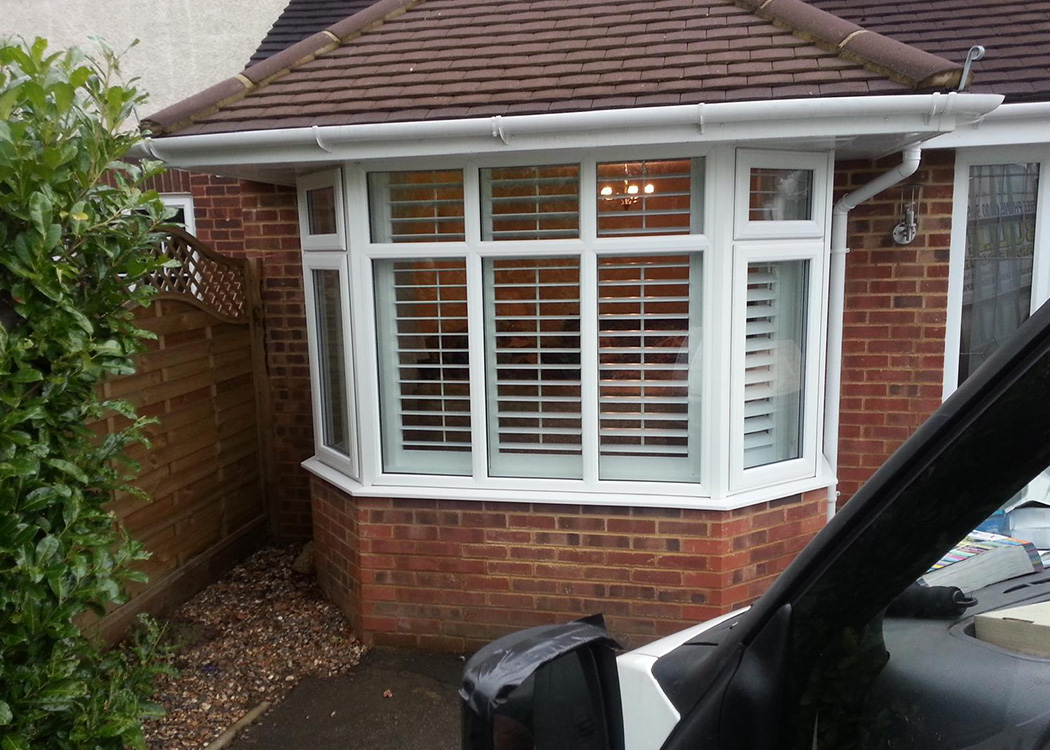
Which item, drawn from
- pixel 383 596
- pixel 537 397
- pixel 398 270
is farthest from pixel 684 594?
pixel 398 270

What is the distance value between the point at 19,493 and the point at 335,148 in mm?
2051

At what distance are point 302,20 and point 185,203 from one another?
189 cm

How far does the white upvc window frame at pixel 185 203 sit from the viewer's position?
20.2 feet

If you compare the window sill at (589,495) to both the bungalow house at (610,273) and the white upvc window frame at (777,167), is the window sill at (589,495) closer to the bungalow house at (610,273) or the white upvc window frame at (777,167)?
the bungalow house at (610,273)

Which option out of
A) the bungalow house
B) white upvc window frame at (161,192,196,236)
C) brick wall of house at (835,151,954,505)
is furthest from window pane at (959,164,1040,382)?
white upvc window frame at (161,192,196,236)

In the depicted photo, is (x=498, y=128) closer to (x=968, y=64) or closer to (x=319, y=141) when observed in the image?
(x=319, y=141)

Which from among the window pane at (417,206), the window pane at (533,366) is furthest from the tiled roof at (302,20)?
the window pane at (533,366)

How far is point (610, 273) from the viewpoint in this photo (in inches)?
159

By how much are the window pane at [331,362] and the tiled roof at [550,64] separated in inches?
41.1

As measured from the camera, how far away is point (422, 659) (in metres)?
4.45

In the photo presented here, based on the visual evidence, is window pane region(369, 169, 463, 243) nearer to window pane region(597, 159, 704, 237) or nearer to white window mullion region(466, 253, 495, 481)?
white window mullion region(466, 253, 495, 481)

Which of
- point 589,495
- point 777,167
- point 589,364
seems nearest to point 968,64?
point 777,167

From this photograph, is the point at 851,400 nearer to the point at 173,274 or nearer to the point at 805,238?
the point at 805,238

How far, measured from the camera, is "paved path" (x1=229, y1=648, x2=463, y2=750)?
375 cm
